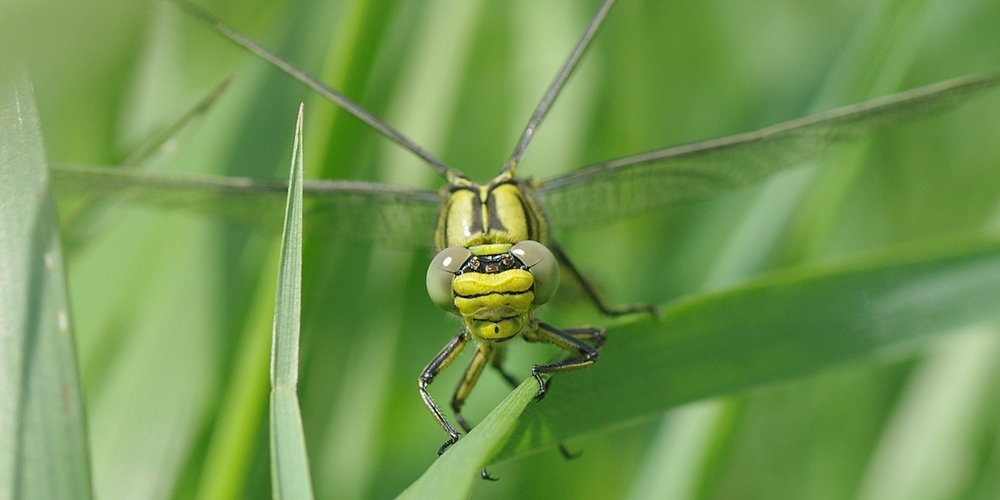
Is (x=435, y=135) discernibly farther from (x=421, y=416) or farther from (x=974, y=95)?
(x=974, y=95)

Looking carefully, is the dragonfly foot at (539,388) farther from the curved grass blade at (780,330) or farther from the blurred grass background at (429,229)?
the blurred grass background at (429,229)

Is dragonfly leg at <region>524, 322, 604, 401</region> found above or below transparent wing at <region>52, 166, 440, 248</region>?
below

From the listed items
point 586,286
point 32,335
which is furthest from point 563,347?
point 32,335

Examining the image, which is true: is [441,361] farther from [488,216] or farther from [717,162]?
[717,162]

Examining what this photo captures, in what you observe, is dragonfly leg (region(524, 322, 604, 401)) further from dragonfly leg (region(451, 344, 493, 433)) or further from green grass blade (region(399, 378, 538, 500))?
green grass blade (region(399, 378, 538, 500))

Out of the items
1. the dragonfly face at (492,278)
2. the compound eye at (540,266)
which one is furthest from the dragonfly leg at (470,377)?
the compound eye at (540,266)

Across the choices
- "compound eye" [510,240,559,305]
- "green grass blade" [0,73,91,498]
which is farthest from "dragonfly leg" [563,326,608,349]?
"green grass blade" [0,73,91,498]

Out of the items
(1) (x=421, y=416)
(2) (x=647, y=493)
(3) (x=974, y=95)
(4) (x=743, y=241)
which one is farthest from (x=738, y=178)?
(1) (x=421, y=416)
